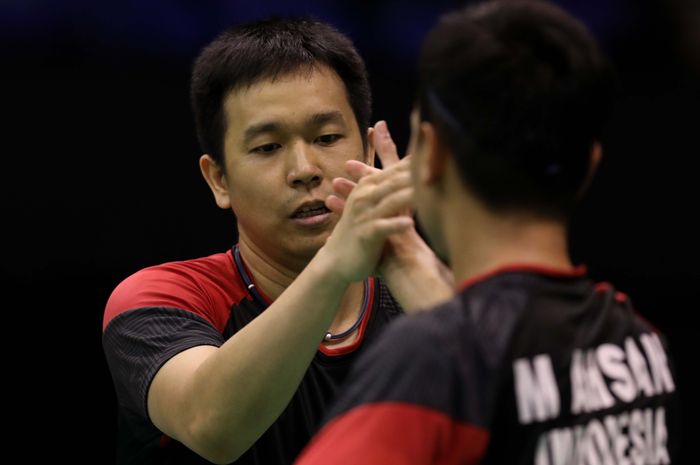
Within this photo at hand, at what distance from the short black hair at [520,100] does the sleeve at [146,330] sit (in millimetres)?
1064

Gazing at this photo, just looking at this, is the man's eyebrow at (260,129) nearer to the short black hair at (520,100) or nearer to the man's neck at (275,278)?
the man's neck at (275,278)

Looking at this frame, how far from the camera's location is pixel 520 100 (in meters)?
1.66

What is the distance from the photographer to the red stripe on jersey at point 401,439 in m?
1.58

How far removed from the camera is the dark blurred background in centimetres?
441

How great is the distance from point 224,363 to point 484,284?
2.67ft

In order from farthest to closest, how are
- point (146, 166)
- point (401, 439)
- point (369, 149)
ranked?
point (146, 166)
point (369, 149)
point (401, 439)

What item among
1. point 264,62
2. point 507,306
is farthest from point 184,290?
point 507,306

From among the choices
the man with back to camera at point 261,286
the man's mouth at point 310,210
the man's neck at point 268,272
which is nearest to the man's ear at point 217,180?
the man with back to camera at point 261,286

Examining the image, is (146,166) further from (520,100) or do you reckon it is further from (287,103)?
(520,100)

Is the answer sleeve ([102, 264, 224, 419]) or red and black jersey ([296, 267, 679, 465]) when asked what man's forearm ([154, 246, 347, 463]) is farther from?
red and black jersey ([296, 267, 679, 465])

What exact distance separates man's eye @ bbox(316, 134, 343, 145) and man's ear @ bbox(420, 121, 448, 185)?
1.02 metres

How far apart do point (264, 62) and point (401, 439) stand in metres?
1.46

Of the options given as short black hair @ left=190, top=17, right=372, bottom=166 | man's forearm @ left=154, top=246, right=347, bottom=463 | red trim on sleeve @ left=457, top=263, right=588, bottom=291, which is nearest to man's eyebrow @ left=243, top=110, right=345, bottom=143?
short black hair @ left=190, top=17, right=372, bottom=166

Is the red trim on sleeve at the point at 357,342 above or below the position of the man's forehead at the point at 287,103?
below
